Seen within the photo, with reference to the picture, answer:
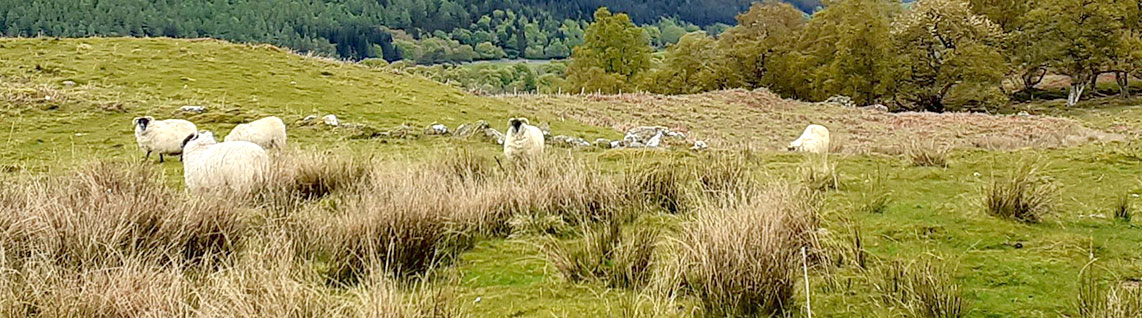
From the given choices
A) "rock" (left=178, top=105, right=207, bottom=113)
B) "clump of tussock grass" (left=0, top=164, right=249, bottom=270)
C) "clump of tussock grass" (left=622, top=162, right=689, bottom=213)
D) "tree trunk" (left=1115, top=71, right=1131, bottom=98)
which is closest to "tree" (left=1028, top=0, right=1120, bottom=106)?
"tree trunk" (left=1115, top=71, right=1131, bottom=98)

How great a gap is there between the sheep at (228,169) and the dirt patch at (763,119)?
52.7 ft

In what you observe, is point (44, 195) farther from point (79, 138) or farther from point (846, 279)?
point (79, 138)

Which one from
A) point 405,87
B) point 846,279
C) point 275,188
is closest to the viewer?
point 846,279

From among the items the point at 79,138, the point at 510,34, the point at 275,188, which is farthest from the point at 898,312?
the point at 510,34

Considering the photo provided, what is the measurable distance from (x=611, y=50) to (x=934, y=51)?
31.0m

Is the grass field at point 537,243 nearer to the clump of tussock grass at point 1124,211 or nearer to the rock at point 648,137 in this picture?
the clump of tussock grass at point 1124,211

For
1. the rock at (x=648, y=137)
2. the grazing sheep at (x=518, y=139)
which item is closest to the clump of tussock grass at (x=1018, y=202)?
the grazing sheep at (x=518, y=139)

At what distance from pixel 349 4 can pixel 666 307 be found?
655 ft

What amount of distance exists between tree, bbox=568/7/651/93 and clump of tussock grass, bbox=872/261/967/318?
6380cm

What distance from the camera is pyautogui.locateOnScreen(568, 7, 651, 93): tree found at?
69.6 m

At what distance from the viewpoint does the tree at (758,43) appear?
55.7m

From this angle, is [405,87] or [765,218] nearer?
[765,218]

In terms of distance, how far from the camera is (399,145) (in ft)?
49.6

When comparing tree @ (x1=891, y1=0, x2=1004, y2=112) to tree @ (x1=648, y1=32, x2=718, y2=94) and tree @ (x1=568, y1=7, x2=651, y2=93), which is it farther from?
tree @ (x1=568, y1=7, x2=651, y2=93)
